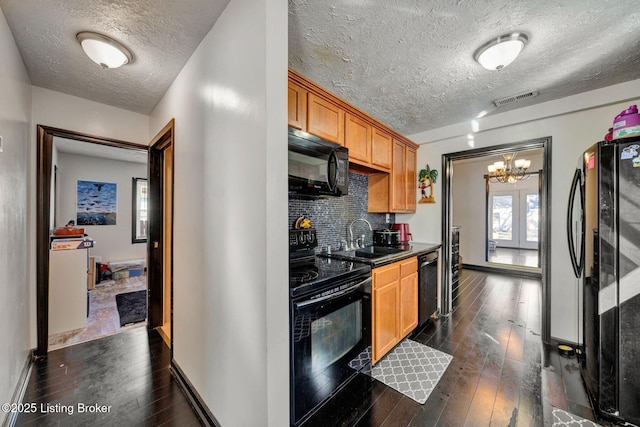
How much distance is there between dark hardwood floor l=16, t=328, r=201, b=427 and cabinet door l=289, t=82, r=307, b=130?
2173 mm

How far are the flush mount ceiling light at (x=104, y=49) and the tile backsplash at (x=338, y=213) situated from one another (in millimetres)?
Result: 1583

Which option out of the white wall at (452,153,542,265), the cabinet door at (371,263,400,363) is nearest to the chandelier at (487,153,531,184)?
the white wall at (452,153,542,265)

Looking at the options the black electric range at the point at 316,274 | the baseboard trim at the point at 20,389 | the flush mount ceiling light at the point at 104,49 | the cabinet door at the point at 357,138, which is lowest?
the baseboard trim at the point at 20,389

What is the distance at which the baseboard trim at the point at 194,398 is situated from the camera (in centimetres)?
152

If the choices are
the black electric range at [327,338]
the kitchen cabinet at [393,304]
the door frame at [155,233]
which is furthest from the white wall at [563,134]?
the door frame at [155,233]

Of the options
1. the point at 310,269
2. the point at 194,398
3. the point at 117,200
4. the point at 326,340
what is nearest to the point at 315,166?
the point at 310,269

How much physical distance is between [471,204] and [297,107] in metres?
5.69

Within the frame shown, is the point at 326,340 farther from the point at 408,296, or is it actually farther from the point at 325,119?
A: the point at 325,119

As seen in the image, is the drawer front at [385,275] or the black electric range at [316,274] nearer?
the black electric range at [316,274]

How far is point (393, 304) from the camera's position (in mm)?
2281

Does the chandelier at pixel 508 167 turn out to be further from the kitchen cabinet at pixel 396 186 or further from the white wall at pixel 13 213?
the white wall at pixel 13 213

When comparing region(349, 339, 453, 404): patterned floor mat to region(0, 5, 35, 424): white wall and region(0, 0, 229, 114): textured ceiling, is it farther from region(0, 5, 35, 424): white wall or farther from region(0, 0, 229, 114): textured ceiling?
region(0, 0, 229, 114): textured ceiling

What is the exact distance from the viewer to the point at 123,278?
4941 mm

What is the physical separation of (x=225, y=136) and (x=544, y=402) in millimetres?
2819
